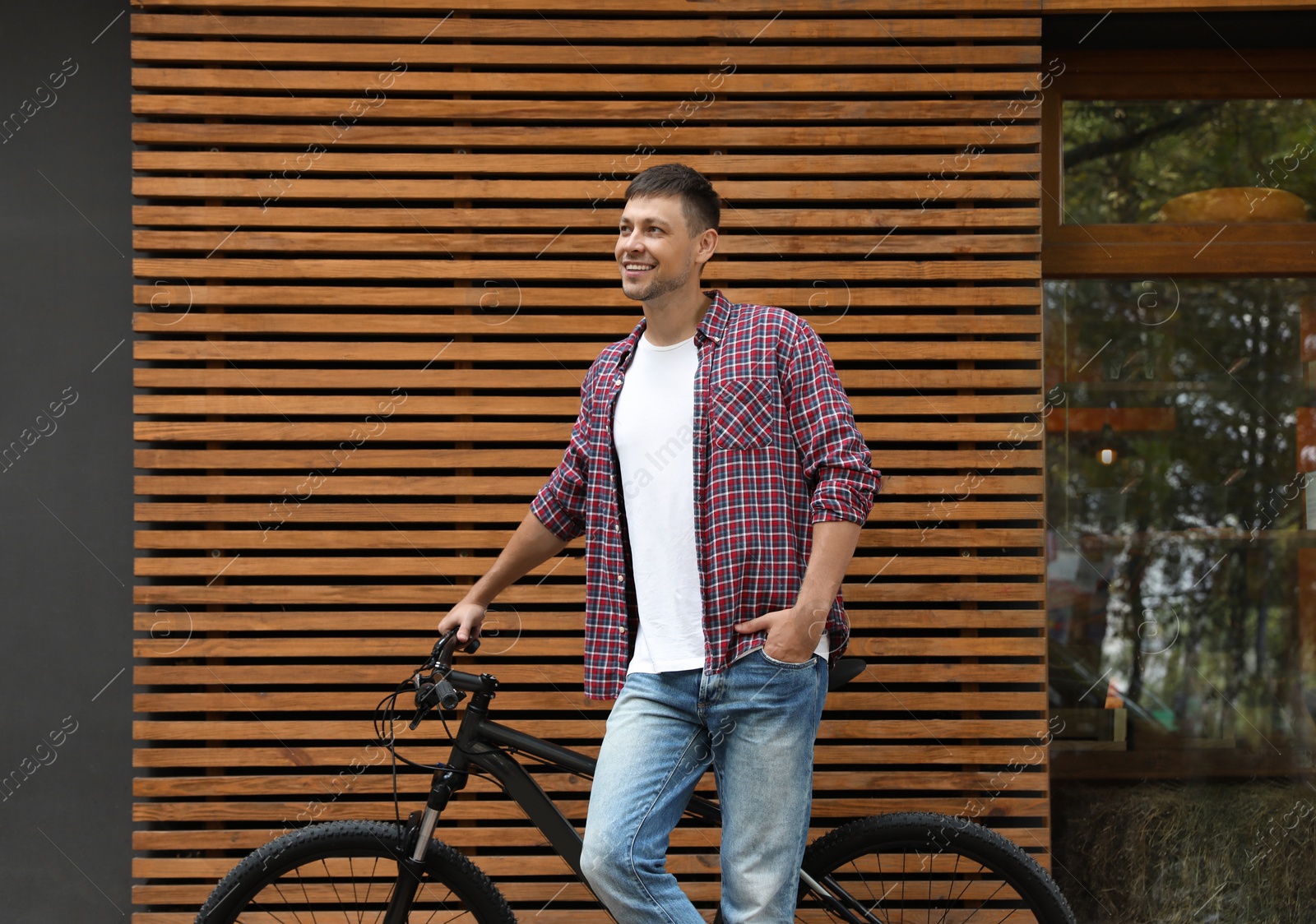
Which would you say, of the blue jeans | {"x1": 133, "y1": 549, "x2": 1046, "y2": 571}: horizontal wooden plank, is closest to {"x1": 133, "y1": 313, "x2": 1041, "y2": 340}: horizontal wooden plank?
{"x1": 133, "y1": 549, "x2": 1046, "y2": 571}: horizontal wooden plank

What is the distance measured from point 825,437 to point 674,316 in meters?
0.47

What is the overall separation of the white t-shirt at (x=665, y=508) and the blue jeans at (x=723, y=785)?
8 cm

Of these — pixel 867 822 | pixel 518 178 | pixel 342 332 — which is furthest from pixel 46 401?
pixel 867 822

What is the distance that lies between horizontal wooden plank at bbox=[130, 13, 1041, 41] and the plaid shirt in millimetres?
1512

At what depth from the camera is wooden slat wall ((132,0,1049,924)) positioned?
11.6ft

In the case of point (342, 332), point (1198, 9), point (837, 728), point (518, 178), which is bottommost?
point (837, 728)

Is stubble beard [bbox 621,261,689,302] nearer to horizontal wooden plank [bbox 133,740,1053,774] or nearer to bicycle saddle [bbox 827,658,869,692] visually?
bicycle saddle [bbox 827,658,869,692]

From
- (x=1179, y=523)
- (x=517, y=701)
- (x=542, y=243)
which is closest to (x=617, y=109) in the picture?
(x=542, y=243)

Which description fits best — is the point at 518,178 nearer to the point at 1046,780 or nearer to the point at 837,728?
the point at 837,728

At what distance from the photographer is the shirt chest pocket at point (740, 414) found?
241 cm

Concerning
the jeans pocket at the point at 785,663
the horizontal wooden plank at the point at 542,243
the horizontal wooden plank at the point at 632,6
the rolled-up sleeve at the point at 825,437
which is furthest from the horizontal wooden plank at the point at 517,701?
the horizontal wooden plank at the point at 632,6

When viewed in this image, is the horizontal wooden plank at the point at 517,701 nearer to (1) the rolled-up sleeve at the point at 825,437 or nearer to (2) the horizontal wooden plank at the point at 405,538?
(2) the horizontal wooden plank at the point at 405,538

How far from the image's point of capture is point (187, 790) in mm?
3527

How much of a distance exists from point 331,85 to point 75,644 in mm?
2144
